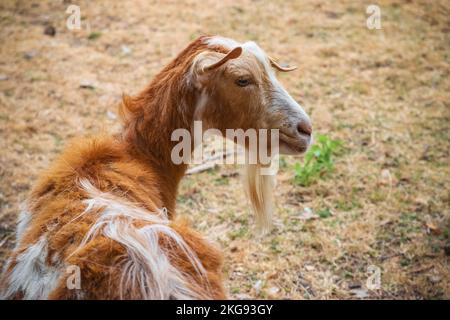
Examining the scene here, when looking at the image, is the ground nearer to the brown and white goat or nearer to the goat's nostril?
the brown and white goat

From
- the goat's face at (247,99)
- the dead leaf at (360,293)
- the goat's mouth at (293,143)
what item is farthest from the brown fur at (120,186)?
the dead leaf at (360,293)

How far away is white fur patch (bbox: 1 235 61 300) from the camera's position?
75.6 inches

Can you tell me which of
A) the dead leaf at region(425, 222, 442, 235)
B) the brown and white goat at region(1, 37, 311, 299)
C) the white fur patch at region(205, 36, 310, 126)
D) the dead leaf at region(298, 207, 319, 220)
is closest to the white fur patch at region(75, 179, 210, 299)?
the brown and white goat at region(1, 37, 311, 299)

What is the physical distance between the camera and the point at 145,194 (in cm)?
252

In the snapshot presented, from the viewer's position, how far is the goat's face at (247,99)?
2656 mm

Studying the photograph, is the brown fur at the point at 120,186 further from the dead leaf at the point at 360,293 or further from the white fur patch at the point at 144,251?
the dead leaf at the point at 360,293

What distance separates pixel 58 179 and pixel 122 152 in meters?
0.43

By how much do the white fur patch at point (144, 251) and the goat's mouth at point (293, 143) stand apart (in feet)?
3.47

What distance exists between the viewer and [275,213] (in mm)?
4242

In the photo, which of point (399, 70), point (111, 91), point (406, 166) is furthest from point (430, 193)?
point (111, 91)

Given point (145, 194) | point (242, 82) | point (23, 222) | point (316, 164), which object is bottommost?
point (316, 164)

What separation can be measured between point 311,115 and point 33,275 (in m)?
4.20

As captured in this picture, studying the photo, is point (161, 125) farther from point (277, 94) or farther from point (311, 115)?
point (311, 115)

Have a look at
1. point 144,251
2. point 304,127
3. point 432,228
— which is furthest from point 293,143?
point 432,228
